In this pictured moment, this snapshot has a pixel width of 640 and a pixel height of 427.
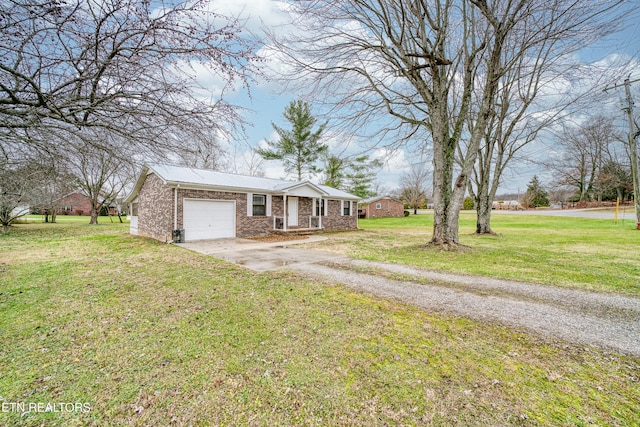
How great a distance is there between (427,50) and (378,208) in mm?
30848

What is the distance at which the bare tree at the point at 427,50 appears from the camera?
757cm

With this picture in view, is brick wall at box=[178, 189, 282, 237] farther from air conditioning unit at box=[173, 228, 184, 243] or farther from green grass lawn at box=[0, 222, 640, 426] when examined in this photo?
green grass lawn at box=[0, 222, 640, 426]

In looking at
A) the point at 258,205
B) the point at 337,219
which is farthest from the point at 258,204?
the point at 337,219

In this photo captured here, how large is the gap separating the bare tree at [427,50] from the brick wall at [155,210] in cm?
791

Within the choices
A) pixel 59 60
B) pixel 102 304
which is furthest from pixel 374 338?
pixel 59 60

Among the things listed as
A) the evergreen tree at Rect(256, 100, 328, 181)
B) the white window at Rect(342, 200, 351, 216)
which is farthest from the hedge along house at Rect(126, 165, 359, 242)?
the evergreen tree at Rect(256, 100, 328, 181)

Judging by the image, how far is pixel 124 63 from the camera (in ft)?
10.1

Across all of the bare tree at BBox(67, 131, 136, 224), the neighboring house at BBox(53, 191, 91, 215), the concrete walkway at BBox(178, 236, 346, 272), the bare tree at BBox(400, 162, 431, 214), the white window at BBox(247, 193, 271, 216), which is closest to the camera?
the bare tree at BBox(67, 131, 136, 224)

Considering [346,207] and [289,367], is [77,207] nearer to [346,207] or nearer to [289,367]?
[346,207]

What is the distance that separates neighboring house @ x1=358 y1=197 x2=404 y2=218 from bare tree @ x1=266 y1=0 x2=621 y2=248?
88.5ft

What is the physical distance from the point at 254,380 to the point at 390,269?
488cm

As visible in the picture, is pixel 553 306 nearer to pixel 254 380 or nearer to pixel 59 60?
pixel 254 380

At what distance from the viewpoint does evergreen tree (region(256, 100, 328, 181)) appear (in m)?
26.1

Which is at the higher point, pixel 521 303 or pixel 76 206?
pixel 76 206
